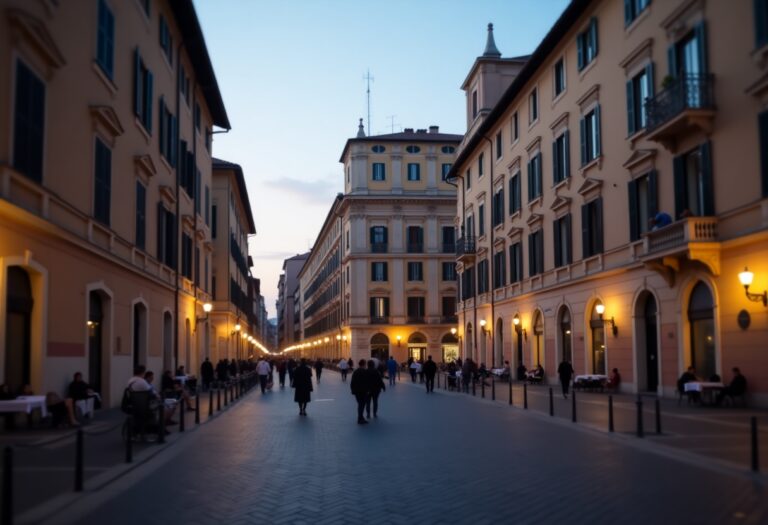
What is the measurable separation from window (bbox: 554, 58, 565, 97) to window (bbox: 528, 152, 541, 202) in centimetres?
359

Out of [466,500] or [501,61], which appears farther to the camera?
[501,61]

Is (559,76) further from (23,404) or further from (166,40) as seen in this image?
(23,404)

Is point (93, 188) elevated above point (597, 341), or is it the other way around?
point (93, 188)

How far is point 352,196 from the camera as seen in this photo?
80562mm

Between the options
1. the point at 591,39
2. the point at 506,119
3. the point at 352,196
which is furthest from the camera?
the point at 352,196

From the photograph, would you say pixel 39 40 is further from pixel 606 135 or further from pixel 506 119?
pixel 506 119

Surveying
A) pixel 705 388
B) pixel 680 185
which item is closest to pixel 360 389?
pixel 705 388

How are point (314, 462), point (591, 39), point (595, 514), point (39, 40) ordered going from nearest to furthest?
1. point (595, 514)
2. point (314, 462)
3. point (39, 40)
4. point (591, 39)

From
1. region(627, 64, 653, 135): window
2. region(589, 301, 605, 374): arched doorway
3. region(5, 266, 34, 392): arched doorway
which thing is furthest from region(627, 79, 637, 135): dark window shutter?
region(5, 266, 34, 392): arched doorway

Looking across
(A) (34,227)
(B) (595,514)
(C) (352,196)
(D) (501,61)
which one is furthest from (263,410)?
(C) (352,196)

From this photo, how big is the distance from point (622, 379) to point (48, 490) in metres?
24.1

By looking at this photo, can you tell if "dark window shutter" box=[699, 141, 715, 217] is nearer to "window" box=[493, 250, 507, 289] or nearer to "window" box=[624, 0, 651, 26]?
"window" box=[624, 0, 651, 26]

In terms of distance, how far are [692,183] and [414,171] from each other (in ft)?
190

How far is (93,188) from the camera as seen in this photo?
69.9 ft
